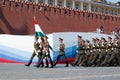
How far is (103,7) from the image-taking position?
68.8 m

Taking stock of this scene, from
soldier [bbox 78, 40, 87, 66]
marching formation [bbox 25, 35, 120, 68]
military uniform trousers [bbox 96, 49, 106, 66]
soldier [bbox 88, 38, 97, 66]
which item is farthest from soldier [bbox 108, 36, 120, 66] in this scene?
soldier [bbox 78, 40, 87, 66]

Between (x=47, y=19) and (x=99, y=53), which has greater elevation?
(x=99, y=53)

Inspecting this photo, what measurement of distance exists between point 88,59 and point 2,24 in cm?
1408

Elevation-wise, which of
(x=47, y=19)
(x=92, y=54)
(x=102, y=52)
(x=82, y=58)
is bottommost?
(x=47, y=19)

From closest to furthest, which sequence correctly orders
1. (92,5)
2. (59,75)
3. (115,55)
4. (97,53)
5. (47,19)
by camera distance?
(59,75)
(115,55)
(97,53)
(47,19)
(92,5)

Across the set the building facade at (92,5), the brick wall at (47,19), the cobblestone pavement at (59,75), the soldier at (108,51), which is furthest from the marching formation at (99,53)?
the building facade at (92,5)

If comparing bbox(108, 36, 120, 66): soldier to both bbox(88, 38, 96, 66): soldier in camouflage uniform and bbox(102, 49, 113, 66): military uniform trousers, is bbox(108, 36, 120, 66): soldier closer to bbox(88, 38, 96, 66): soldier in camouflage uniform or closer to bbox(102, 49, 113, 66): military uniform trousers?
bbox(102, 49, 113, 66): military uniform trousers

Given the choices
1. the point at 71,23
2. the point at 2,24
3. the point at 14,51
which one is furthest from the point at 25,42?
the point at 71,23

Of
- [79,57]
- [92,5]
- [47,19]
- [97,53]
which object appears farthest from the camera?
[92,5]

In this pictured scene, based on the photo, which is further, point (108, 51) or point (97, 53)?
point (97, 53)

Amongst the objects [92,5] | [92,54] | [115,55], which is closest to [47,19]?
[92,54]

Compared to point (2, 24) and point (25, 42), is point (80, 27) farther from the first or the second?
point (25, 42)

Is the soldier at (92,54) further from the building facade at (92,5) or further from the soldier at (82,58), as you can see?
the building facade at (92,5)

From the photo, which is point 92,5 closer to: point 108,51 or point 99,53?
point 99,53
